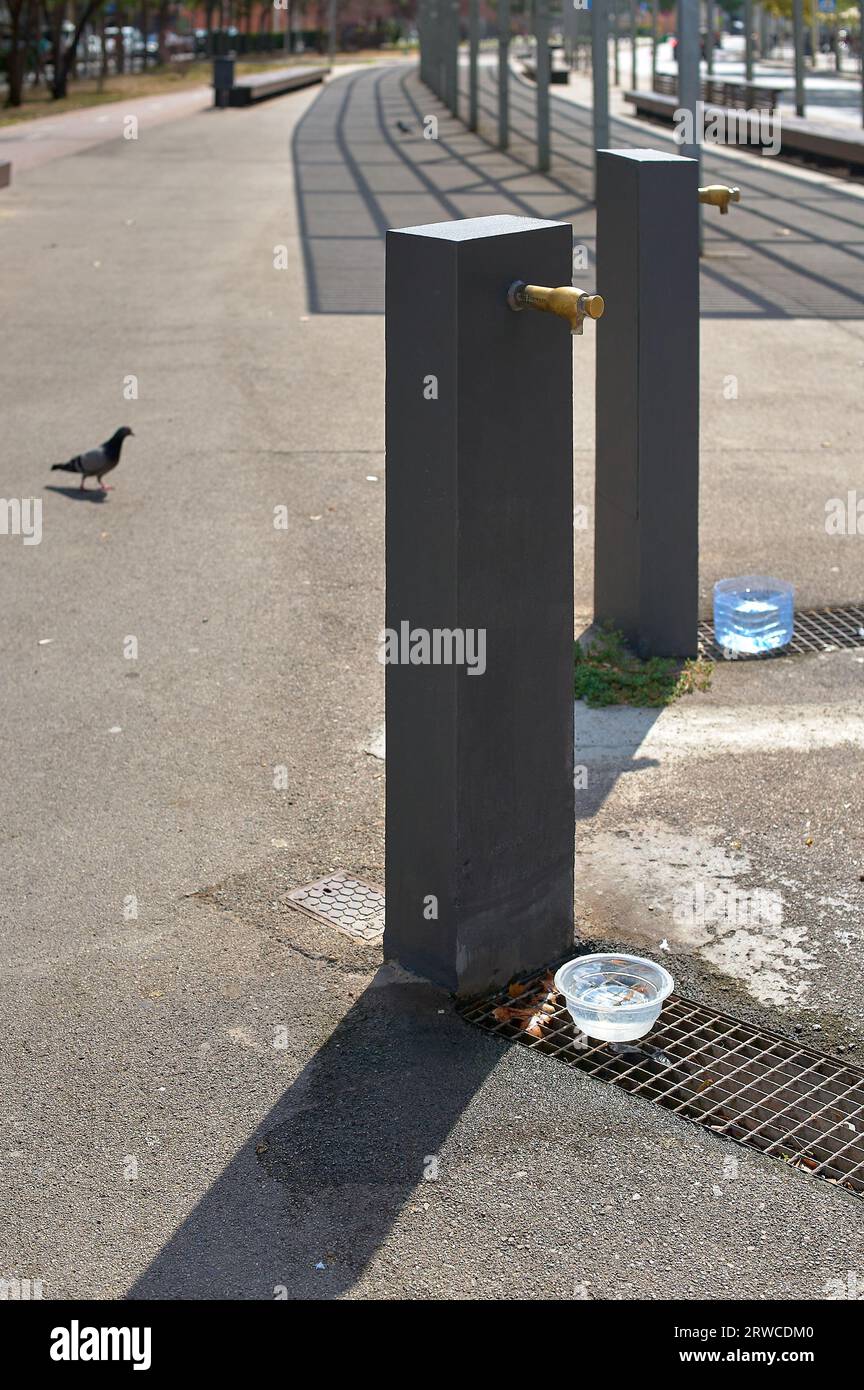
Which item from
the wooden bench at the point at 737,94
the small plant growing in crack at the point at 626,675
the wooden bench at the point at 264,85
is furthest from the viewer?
the wooden bench at the point at 264,85

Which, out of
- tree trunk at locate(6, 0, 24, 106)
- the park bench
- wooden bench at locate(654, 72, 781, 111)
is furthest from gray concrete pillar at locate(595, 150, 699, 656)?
the park bench

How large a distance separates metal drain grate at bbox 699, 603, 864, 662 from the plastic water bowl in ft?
9.32

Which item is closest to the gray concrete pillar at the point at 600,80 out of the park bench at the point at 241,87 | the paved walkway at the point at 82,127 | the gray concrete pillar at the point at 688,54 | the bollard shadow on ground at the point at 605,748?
the gray concrete pillar at the point at 688,54

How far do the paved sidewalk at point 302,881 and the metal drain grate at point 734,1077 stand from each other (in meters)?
0.09

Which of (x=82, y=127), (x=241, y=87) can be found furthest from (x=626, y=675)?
(x=241, y=87)

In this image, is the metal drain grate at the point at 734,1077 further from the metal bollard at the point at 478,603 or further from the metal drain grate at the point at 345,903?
the metal drain grate at the point at 345,903

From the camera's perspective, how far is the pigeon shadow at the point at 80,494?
9750 mm

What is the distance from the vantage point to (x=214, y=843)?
5.66 meters

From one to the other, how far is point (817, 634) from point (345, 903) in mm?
3318

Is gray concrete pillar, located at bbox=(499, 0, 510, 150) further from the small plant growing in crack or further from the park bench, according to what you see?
the small plant growing in crack

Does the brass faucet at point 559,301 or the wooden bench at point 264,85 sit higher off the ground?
the wooden bench at point 264,85

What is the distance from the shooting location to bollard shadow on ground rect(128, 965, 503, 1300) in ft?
11.9

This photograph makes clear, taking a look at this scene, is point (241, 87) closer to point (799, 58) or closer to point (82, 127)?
point (82, 127)
